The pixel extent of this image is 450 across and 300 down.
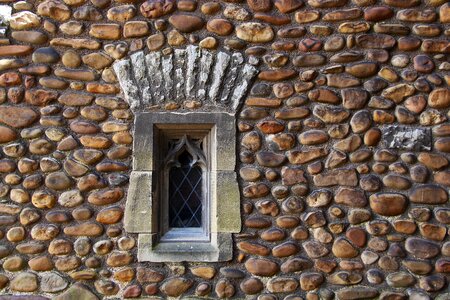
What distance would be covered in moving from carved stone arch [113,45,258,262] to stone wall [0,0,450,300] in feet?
0.15

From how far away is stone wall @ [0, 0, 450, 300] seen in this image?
284 cm

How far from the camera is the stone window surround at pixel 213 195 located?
2.86 metres

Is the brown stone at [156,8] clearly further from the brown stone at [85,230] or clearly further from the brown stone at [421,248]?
the brown stone at [421,248]

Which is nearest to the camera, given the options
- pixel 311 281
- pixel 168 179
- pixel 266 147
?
pixel 311 281

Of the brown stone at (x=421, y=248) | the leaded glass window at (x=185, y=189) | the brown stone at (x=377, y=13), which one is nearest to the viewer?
the brown stone at (x=421, y=248)

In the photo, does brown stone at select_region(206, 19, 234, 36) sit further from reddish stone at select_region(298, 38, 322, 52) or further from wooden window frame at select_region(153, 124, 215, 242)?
wooden window frame at select_region(153, 124, 215, 242)

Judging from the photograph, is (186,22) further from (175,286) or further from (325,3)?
(175,286)

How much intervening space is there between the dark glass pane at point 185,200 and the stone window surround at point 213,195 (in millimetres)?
172

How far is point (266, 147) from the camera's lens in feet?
9.59

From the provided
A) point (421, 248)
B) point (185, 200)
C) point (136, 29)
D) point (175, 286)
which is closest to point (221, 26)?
point (136, 29)

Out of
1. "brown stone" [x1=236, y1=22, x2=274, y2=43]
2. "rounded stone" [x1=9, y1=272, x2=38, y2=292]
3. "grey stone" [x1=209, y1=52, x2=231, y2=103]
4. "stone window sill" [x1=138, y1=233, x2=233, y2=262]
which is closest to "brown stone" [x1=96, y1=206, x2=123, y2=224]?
"stone window sill" [x1=138, y1=233, x2=233, y2=262]

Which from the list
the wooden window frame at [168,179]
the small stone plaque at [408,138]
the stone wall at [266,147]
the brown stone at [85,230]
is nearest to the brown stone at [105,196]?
the stone wall at [266,147]

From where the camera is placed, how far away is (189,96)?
2.94 m

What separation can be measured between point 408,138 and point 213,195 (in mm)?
1323
